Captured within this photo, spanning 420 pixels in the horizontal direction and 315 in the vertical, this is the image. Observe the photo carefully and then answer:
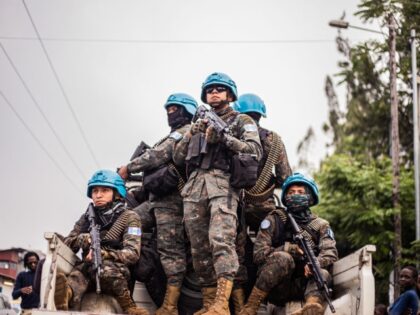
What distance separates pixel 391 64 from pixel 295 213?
12.8m

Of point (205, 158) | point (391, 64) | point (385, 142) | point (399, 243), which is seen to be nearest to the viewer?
point (205, 158)

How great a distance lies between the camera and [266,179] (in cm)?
789

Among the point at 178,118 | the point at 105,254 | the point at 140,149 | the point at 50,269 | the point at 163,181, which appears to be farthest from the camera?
the point at 140,149

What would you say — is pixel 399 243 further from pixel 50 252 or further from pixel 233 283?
pixel 50 252

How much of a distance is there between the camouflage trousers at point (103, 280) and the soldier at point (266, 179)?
4.77 feet

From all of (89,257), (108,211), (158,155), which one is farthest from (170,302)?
(158,155)

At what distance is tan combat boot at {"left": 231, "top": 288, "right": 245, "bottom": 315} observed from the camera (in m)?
7.12

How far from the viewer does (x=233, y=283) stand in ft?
23.3

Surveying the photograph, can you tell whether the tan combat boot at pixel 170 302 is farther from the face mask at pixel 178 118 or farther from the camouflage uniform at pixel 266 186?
the face mask at pixel 178 118

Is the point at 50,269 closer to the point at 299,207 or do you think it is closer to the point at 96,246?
the point at 96,246

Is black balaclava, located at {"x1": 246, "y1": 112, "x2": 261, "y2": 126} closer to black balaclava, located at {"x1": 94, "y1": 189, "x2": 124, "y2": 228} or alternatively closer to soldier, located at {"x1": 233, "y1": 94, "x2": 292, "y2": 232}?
soldier, located at {"x1": 233, "y1": 94, "x2": 292, "y2": 232}

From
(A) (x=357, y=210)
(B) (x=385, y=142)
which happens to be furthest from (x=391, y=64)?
(B) (x=385, y=142)

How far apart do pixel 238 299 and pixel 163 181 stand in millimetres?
1268

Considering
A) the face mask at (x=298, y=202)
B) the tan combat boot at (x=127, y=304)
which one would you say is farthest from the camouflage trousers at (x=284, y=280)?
the tan combat boot at (x=127, y=304)
